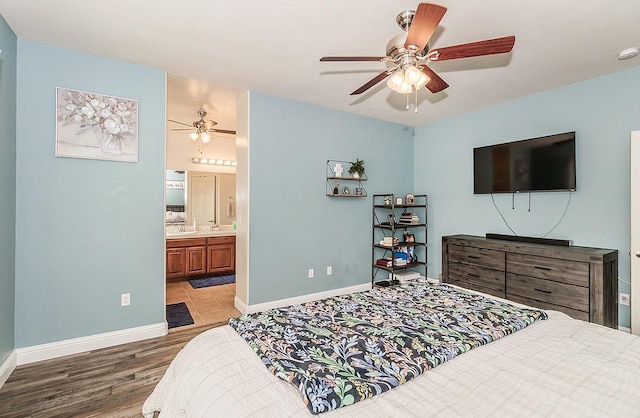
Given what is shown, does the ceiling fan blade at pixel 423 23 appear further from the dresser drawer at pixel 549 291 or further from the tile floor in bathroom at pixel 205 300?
the tile floor in bathroom at pixel 205 300

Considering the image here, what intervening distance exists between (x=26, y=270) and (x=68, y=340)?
2.27ft

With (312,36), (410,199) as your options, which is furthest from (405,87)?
(410,199)

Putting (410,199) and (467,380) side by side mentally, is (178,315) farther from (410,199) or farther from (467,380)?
Answer: (410,199)

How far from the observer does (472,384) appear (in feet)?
3.62

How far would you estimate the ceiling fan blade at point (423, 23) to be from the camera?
1454 mm

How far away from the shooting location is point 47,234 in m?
2.49

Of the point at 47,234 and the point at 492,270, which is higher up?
the point at 47,234

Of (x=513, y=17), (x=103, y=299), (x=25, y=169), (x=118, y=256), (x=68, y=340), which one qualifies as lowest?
(x=68, y=340)

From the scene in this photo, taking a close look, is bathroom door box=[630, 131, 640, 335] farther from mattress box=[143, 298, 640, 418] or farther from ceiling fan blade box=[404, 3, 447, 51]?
ceiling fan blade box=[404, 3, 447, 51]

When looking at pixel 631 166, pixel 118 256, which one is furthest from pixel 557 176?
pixel 118 256

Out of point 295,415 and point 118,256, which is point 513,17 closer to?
point 295,415

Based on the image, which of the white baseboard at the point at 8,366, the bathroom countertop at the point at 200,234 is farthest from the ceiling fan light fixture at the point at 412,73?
the bathroom countertop at the point at 200,234

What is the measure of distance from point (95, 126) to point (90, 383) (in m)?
2.11

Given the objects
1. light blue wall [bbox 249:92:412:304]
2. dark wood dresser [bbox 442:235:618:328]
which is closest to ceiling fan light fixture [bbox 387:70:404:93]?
light blue wall [bbox 249:92:412:304]
